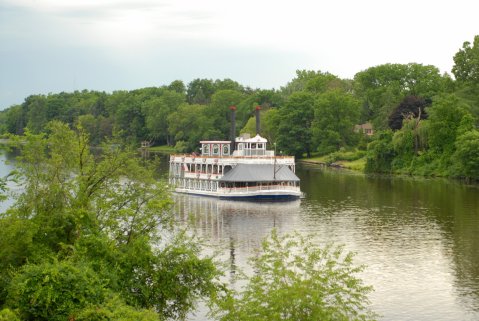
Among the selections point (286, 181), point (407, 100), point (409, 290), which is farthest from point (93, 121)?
point (409, 290)

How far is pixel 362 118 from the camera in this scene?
152m

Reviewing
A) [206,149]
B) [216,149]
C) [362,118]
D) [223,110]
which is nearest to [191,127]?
[223,110]

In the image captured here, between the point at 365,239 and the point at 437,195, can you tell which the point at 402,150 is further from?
the point at 365,239

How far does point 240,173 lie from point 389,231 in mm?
23173

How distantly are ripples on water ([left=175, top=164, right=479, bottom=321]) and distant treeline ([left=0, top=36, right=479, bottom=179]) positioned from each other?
13.5 meters

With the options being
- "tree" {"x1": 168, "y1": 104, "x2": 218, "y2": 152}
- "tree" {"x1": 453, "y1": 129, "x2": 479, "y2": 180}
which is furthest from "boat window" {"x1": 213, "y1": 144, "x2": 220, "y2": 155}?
"tree" {"x1": 168, "y1": 104, "x2": 218, "y2": 152}

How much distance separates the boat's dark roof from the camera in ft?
236

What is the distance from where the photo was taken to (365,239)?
4994 centimetres

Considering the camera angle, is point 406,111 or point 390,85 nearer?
point 406,111

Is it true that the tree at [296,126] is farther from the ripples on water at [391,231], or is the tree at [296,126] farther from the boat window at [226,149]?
the boat window at [226,149]

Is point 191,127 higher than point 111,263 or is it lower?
higher

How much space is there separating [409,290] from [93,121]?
533ft

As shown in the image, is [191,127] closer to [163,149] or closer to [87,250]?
[163,149]

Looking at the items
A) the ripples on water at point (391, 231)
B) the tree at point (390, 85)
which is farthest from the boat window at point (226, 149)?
the tree at point (390, 85)
